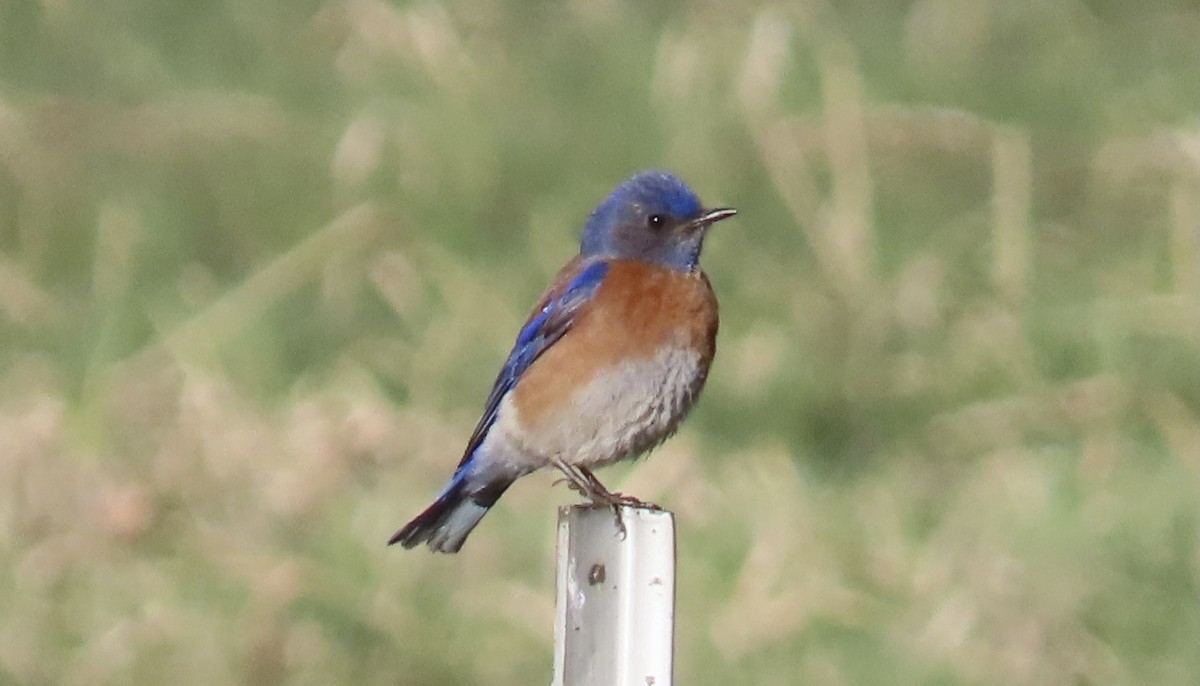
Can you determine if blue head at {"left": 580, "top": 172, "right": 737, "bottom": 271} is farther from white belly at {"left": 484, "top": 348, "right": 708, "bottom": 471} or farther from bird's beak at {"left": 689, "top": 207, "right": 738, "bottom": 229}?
white belly at {"left": 484, "top": 348, "right": 708, "bottom": 471}

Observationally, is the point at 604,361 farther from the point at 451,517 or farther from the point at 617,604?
the point at 617,604

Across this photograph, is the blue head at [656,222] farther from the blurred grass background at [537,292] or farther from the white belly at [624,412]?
the blurred grass background at [537,292]

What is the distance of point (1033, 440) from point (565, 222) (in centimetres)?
189

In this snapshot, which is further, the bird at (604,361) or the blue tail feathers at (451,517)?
the blue tail feathers at (451,517)

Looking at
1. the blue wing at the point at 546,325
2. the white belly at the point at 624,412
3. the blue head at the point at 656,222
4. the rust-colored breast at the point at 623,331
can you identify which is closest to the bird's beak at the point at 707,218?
the blue head at the point at 656,222

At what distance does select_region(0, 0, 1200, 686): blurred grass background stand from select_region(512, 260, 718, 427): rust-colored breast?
1.29 m

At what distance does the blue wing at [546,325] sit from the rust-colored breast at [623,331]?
3 cm

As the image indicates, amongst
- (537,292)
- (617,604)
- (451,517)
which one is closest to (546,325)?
(451,517)

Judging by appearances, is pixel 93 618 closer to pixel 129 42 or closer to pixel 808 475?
pixel 808 475

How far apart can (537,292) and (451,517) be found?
8.43ft

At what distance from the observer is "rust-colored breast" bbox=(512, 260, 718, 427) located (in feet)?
16.6

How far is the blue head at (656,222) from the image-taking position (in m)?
5.27

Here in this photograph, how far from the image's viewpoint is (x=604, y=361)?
16.6ft

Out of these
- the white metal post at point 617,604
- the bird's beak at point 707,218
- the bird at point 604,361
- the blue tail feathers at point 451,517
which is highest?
the bird's beak at point 707,218
